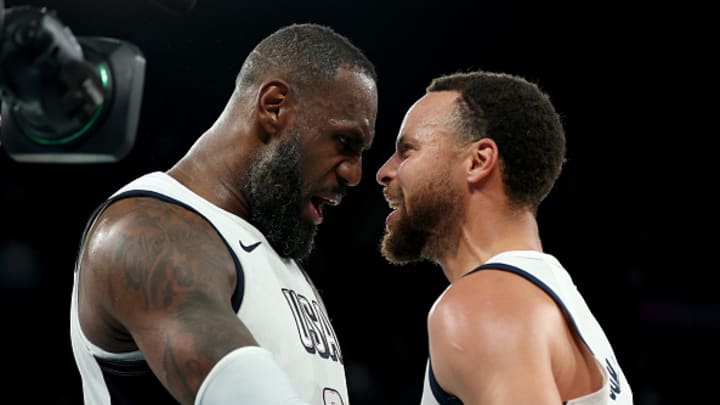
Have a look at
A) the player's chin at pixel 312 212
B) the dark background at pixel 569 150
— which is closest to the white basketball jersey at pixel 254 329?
the player's chin at pixel 312 212

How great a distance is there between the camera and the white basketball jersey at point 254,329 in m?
1.62

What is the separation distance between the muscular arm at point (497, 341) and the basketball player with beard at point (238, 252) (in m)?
0.30

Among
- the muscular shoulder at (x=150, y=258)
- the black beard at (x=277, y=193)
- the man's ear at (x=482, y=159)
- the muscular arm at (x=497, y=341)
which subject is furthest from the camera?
the man's ear at (x=482, y=159)

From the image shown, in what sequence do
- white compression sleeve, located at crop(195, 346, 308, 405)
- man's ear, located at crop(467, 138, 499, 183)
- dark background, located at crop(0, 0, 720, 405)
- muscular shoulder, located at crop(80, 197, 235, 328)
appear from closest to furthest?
1. white compression sleeve, located at crop(195, 346, 308, 405)
2. muscular shoulder, located at crop(80, 197, 235, 328)
3. man's ear, located at crop(467, 138, 499, 183)
4. dark background, located at crop(0, 0, 720, 405)

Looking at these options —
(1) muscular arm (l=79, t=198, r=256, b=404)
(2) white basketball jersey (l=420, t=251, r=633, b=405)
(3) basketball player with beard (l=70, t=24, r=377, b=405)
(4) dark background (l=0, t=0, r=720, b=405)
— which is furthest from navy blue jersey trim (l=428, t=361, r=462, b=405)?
(4) dark background (l=0, t=0, r=720, b=405)

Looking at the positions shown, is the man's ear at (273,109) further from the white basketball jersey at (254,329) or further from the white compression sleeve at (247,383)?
the white compression sleeve at (247,383)

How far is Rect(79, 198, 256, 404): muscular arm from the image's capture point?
52.5 inches

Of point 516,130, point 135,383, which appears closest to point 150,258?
point 135,383

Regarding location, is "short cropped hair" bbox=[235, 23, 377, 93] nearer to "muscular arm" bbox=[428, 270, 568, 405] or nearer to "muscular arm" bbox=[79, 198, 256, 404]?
"muscular arm" bbox=[79, 198, 256, 404]

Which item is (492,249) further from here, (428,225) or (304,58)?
(304,58)

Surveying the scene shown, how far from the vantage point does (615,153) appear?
6016 millimetres

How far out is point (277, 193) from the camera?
194 cm

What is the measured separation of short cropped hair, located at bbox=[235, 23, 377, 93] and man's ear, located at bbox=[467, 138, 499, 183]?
1.00 ft

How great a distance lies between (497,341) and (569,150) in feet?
15.3
